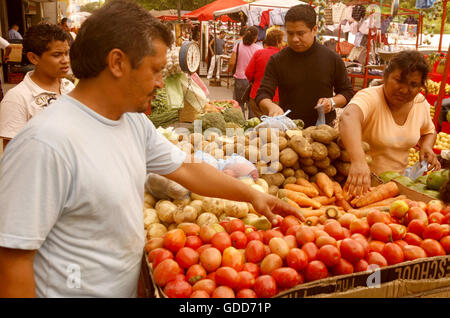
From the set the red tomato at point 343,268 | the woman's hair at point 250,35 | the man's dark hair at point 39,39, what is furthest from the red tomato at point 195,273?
the woman's hair at point 250,35

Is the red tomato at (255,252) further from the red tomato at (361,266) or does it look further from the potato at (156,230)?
the potato at (156,230)

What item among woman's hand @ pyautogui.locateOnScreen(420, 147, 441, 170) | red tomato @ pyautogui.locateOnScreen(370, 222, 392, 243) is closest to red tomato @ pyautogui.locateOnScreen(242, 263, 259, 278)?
red tomato @ pyautogui.locateOnScreen(370, 222, 392, 243)

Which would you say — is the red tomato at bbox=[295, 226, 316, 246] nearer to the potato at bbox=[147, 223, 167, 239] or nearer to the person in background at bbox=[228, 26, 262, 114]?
the potato at bbox=[147, 223, 167, 239]

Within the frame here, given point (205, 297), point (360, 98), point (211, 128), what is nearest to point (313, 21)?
point (360, 98)

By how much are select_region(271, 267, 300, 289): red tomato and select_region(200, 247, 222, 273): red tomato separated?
270 millimetres

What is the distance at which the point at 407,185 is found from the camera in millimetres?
3141

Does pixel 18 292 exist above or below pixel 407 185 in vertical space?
above

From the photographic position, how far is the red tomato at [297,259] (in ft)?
5.77

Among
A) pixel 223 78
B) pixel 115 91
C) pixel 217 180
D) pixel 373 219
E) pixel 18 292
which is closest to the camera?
pixel 18 292

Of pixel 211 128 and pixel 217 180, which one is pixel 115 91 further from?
pixel 211 128

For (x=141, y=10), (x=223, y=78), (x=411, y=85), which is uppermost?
(x=141, y=10)

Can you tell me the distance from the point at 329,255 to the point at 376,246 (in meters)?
0.38

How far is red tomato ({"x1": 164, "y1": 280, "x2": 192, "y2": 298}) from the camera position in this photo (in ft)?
5.32

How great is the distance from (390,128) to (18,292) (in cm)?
296
